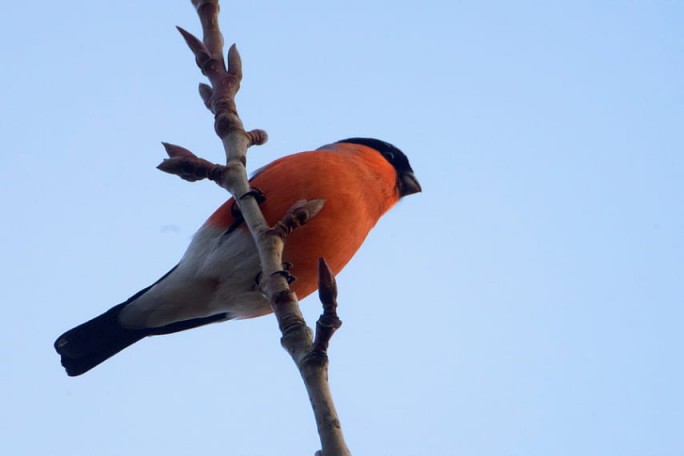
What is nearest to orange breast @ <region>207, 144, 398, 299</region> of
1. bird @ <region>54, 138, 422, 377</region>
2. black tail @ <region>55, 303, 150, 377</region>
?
bird @ <region>54, 138, 422, 377</region>

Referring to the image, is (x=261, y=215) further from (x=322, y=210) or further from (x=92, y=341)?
(x=92, y=341)

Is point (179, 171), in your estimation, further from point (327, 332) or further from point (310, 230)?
point (310, 230)

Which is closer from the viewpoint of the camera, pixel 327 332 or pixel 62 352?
pixel 327 332

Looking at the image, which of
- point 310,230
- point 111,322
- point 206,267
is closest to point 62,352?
point 111,322

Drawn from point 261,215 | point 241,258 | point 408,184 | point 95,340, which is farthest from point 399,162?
point 261,215

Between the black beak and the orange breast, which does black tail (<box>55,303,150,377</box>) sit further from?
the black beak

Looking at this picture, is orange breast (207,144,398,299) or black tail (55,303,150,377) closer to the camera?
orange breast (207,144,398,299)

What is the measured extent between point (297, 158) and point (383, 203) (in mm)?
715

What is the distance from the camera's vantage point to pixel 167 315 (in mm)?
4090

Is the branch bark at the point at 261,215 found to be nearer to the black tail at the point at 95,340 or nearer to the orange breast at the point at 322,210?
the orange breast at the point at 322,210

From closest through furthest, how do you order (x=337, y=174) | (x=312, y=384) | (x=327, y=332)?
(x=312, y=384)
(x=327, y=332)
(x=337, y=174)

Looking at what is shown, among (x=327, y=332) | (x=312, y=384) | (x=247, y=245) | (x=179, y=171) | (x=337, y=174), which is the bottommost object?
(x=312, y=384)

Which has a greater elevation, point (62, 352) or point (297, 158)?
point (297, 158)

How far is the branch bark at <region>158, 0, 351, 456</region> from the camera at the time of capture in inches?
69.8
